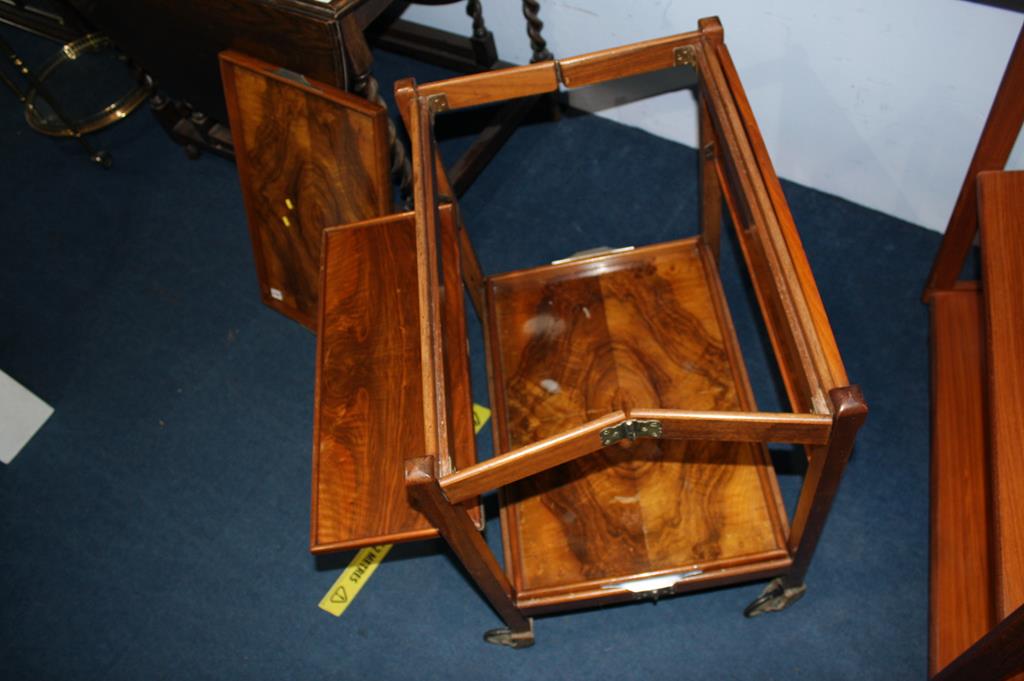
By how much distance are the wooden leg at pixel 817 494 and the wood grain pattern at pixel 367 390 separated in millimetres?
530

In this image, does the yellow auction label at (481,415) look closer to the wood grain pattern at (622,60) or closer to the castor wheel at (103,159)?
the wood grain pattern at (622,60)

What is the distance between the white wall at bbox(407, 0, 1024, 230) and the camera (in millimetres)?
1892

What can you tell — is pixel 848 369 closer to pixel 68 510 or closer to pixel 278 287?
pixel 278 287

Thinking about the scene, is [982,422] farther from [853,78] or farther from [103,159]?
[103,159]

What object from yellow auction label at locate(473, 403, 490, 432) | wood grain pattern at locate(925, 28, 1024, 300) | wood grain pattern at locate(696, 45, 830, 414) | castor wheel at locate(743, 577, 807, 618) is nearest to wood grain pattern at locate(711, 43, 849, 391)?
wood grain pattern at locate(696, 45, 830, 414)

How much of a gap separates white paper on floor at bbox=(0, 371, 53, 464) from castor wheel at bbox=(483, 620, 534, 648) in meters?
1.34

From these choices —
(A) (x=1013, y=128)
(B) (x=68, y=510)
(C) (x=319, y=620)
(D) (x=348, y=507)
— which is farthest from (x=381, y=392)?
(A) (x=1013, y=128)

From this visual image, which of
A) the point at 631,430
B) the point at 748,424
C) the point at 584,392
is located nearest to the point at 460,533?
the point at 631,430

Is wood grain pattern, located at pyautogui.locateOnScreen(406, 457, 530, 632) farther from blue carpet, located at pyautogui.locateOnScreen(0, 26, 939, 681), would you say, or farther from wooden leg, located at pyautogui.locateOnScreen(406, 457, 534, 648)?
blue carpet, located at pyautogui.locateOnScreen(0, 26, 939, 681)

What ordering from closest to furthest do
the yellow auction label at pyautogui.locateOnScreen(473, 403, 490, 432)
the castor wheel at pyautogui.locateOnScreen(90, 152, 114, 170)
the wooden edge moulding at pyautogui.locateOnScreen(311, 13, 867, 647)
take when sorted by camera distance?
the wooden edge moulding at pyautogui.locateOnScreen(311, 13, 867, 647)
the yellow auction label at pyautogui.locateOnScreen(473, 403, 490, 432)
the castor wheel at pyautogui.locateOnScreen(90, 152, 114, 170)

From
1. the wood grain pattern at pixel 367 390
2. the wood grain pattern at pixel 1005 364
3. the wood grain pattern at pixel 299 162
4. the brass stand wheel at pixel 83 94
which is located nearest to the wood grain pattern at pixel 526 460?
the wood grain pattern at pixel 367 390

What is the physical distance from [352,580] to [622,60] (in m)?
1.26

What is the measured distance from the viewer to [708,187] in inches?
74.3

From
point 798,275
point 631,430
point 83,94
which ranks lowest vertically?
point 83,94
